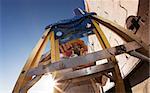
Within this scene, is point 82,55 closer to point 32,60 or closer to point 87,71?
point 87,71

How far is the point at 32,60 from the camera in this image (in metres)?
2.99

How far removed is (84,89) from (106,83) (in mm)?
1833

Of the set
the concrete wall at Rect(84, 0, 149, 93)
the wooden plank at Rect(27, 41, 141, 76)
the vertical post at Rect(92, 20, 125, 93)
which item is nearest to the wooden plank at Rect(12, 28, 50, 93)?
the wooden plank at Rect(27, 41, 141, 76)

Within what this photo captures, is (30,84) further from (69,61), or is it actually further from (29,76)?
(69,61)

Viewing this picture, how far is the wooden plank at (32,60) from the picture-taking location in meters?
2.81

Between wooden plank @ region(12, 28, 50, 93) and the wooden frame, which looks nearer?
the wooden frame

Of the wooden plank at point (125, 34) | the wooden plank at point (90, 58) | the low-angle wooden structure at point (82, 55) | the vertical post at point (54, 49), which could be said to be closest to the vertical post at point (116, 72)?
the low-angle wooden structure at point (82, 55)

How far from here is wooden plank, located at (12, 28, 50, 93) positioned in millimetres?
2814

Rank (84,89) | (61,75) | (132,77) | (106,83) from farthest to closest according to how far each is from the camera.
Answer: (84,89) → (106,83) → (132,77) → (61,75)

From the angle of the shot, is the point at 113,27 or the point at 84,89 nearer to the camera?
the point at 113,27

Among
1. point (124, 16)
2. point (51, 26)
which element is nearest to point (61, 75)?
point (51, 26)

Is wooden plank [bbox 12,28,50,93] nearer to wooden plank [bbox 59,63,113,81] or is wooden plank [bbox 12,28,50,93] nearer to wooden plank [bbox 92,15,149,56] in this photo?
wooden plank [bbox 59,63,113,81]

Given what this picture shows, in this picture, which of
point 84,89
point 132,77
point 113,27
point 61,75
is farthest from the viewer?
point 84,89

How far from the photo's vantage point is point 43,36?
3.17 metres
